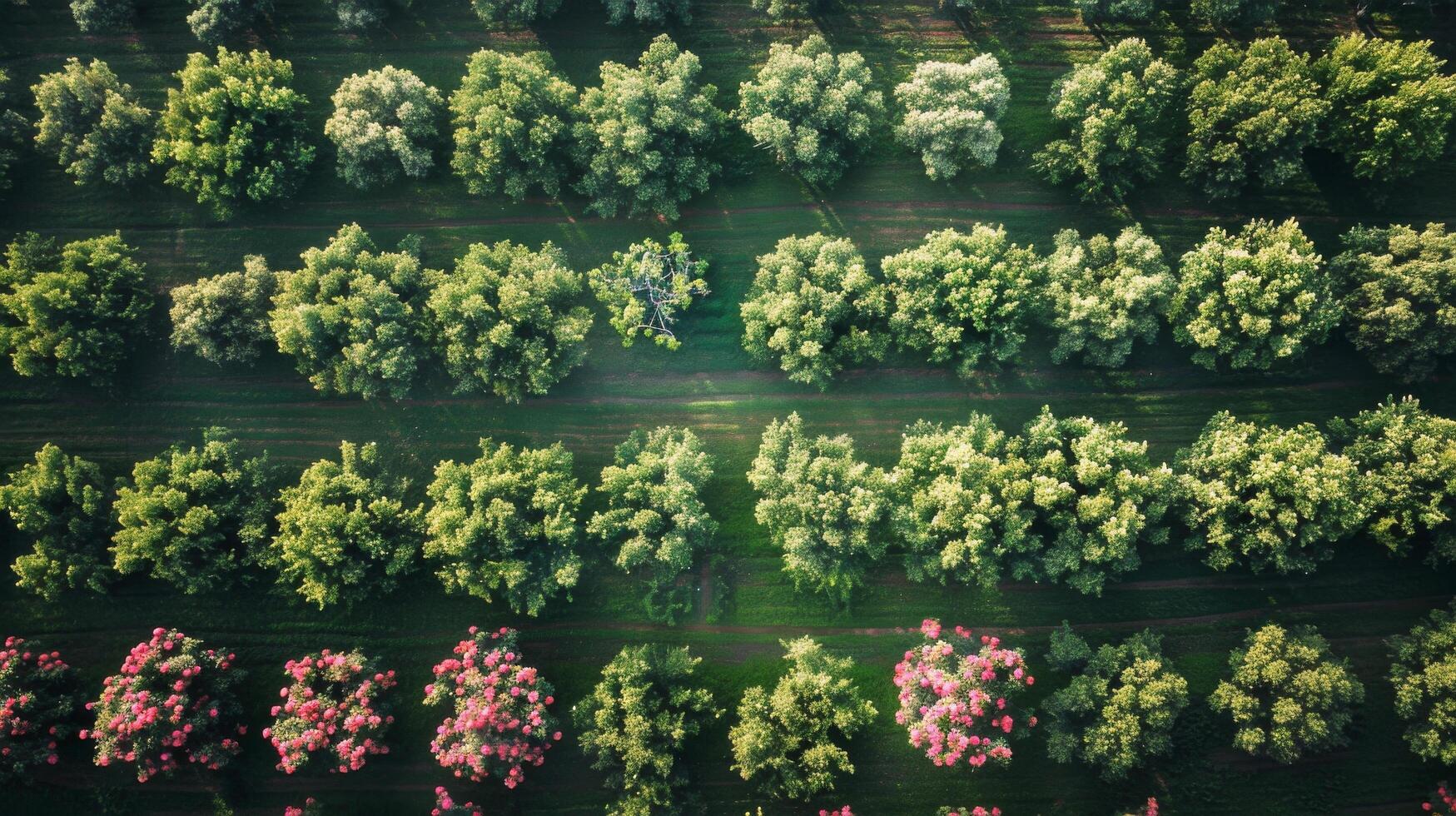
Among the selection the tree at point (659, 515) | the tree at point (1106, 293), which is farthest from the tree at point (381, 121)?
the tree at point (1106, 293)

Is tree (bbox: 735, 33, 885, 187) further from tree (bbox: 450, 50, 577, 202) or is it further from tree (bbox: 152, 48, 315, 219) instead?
tree (bbox: 152, 48, 315, 219)

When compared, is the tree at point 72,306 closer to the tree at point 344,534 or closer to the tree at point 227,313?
the tree at point 227,313

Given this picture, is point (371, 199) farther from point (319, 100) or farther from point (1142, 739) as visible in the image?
point (1142, 739)

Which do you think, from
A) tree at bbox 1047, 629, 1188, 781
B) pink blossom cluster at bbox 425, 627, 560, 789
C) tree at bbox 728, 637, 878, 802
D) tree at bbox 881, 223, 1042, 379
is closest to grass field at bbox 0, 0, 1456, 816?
tree at bbox 1047, 629, 1188, 781

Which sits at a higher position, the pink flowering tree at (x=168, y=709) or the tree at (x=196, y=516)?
the tree at (x=196, y=516)

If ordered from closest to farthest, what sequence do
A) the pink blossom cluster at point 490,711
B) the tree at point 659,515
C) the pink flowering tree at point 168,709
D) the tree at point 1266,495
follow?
the pink blossom cluster at point 490,711 < the tree at point 1266,495 < the pink flowering tree at point 168,709 < the tree at point 659,515

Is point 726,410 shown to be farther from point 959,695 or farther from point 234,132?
point 234,132
